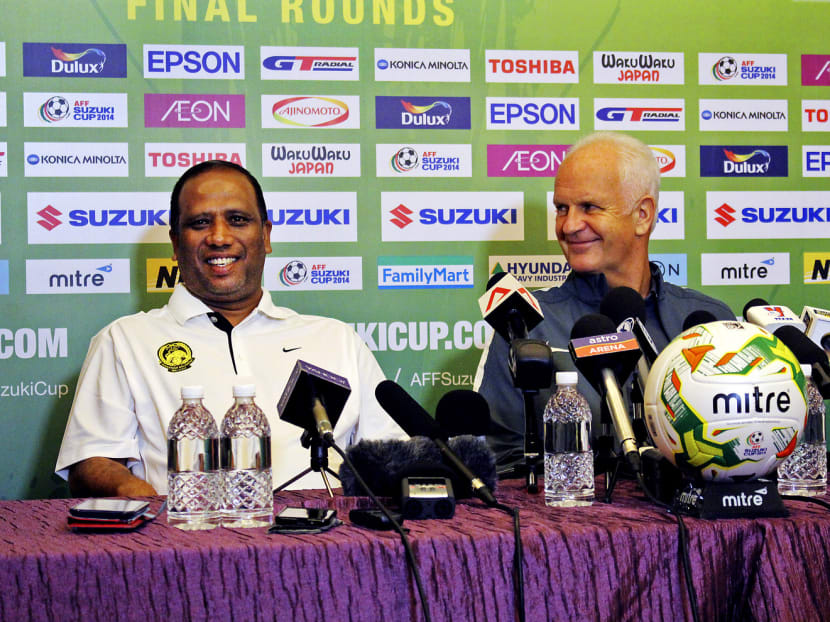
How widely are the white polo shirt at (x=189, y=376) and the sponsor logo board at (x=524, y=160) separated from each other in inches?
34.8

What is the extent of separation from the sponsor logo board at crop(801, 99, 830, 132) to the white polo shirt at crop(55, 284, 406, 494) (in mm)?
1922

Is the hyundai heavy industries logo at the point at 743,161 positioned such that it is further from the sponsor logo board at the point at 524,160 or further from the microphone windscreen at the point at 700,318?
the microphone windscreen at the point at 700,318

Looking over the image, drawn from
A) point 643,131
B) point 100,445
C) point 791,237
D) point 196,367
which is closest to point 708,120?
point 643,131

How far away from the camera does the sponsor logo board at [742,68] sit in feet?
10.8

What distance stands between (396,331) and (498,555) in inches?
74.9

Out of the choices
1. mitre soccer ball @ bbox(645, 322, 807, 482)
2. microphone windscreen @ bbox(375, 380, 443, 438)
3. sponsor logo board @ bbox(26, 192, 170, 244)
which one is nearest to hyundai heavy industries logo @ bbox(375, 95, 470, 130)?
sponsor logo board @ bbox(26, 192, 170, 244)

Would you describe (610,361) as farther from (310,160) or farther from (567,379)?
(310,160)

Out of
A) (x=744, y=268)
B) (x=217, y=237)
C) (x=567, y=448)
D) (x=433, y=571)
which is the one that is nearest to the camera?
(x=433, y=571)

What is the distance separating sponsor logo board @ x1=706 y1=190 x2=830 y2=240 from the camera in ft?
10.8

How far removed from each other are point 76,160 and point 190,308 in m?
0.76

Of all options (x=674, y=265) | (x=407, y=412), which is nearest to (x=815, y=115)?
(x=674, y=265)

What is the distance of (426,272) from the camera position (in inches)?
124

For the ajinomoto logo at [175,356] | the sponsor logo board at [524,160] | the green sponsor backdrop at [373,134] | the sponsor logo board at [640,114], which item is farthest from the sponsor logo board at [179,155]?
the sponsor logo board at [640,114]

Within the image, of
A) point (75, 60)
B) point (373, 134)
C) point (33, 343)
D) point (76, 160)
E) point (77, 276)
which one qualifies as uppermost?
point (75, 60)
